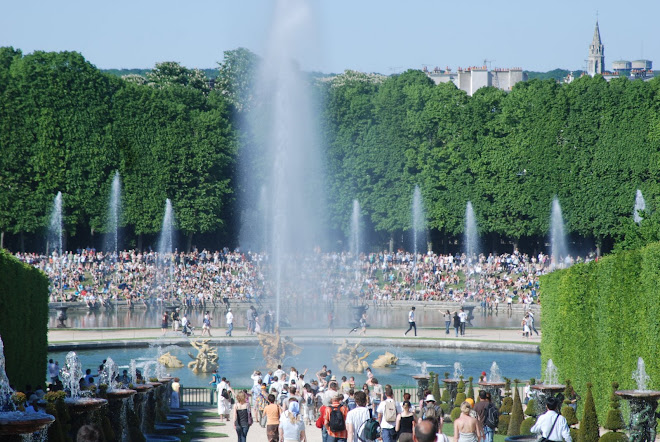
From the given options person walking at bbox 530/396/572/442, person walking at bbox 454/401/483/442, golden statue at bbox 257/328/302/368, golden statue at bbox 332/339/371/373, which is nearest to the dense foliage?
golden statue at bbox 257/328/302/368

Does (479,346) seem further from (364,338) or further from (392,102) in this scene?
(392,102)

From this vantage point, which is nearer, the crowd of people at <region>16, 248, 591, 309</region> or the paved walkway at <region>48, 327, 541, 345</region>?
the paved walkway at <region>48, 327, 541, 345</region>

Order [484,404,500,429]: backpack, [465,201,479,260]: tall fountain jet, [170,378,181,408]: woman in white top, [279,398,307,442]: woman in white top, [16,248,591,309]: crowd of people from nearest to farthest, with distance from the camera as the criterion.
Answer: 1. [279,398,307,442]: woman in white top
2. [484,404,500,429]: backpack
3. [170,378,181,408]: woman in white top
4. [16,248,591,309]: crowd of people
5. [465,201,479,260]: tall fountain jet

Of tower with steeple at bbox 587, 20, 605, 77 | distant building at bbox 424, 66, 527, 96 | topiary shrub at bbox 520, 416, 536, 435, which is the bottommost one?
topiary shrub at bbox 520, 416, 536, 435

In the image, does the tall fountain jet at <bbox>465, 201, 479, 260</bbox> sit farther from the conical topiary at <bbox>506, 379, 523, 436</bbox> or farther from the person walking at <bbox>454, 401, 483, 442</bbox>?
the person walking at <bbox>454, 401, 483, 442</bbox>

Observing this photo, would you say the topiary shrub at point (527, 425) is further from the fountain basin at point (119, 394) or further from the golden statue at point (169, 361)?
the golden statue at point (169, 361)

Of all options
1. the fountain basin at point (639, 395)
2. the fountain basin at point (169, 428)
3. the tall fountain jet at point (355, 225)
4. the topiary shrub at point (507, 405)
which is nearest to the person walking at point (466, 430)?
the fountain basin at point (639, 395)

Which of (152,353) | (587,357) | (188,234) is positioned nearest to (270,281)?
(188,234)

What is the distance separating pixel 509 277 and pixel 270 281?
477 inches

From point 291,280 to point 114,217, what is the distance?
56.7ft

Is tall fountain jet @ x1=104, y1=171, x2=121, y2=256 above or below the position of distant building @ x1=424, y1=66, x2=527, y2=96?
below

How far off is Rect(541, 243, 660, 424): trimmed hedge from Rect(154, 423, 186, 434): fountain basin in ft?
26.8

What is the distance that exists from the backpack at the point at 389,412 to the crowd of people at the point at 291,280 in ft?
113

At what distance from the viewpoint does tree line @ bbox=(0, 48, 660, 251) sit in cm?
6397
